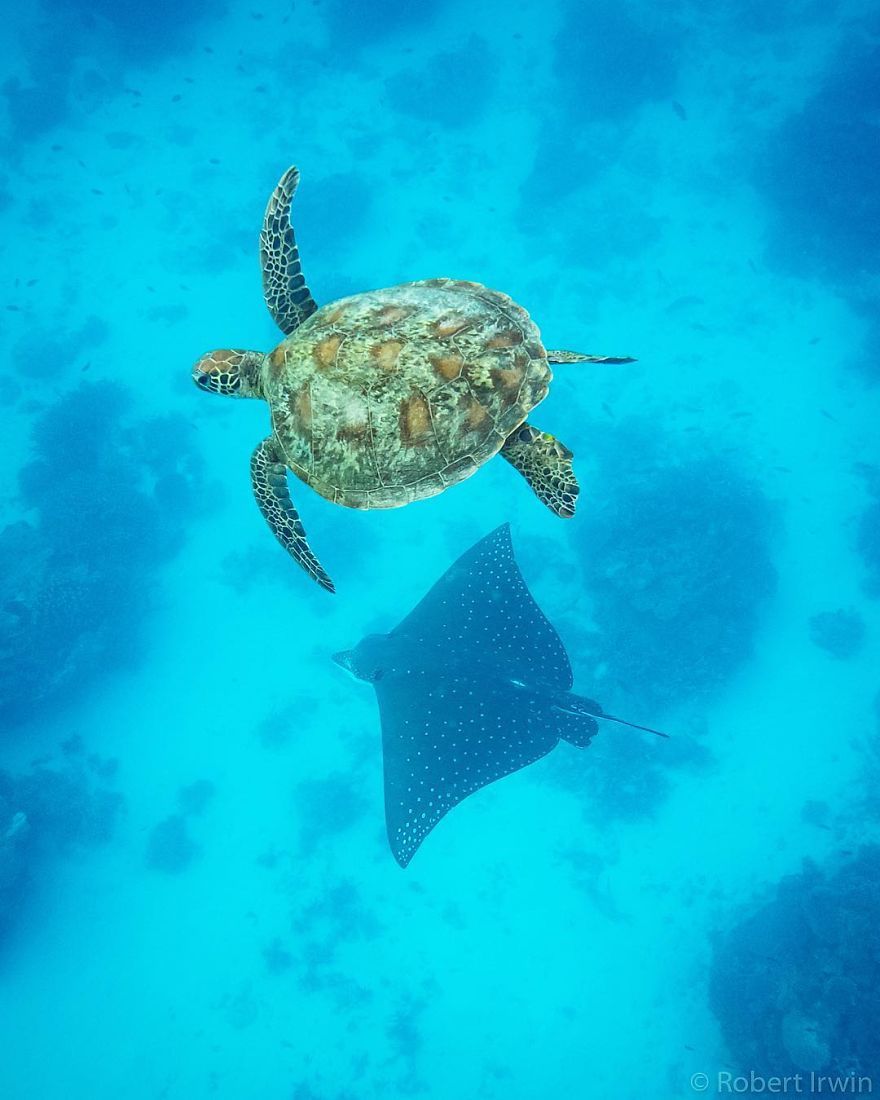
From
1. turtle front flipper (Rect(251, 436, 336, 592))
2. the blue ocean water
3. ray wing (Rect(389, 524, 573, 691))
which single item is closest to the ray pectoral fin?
ray wing (Rect(389, 524, 573, 691))

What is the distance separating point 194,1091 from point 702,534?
429 inches

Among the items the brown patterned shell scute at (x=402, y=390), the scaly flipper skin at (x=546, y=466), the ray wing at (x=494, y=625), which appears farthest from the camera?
the ray wing at (x=494, y=625)

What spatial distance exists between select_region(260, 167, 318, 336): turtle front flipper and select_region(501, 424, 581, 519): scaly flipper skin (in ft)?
8.63

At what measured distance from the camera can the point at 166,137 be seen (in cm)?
1138

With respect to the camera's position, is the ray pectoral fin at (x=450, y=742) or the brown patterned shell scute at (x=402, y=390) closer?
the brown patterned shell scute at (x=402, y=390)

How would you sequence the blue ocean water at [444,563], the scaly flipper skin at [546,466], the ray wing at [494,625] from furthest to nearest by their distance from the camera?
the blue ocean water at [444,563] < the ray wing at [494,625] < the scaly flipper skin at [546,466]

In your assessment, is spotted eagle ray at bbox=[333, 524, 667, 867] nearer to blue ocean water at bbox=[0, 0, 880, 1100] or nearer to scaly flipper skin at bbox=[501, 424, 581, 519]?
scaly flipper skin at bbox=[501, 424, 581, 519]

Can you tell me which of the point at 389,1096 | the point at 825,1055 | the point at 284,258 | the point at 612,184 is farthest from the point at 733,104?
the point at 389,1096

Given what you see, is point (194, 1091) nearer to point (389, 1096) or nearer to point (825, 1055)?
point (389, 1096)

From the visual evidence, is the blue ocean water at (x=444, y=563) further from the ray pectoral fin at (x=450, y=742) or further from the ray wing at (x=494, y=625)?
the ray pectoral fin at (x=450, y=742)

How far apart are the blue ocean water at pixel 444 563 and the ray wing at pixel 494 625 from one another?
2.37 m

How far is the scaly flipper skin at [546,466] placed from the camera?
566 cm

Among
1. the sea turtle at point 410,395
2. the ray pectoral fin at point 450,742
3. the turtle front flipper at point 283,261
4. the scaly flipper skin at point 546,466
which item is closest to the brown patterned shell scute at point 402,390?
the sea turtle at point 410,395

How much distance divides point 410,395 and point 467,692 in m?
3.63
